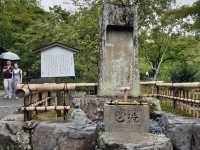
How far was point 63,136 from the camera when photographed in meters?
6.81

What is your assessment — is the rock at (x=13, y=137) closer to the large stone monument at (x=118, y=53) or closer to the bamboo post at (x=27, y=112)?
the bamboo post at (x=27, y=112)

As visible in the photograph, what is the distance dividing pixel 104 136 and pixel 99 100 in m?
2.27

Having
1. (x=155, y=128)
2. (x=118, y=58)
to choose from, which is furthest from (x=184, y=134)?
(x=118, y=58)

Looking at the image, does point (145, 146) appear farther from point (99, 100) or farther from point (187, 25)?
point (187, 25)

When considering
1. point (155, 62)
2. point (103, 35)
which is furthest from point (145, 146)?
point (155, 62)

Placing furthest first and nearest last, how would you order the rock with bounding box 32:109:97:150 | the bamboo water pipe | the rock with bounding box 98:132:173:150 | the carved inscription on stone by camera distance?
the bamboo water pipe
the rock with bounding box 32:109:97:150
the carved inscription on stone
the rock with bounding box 98:132:173:150

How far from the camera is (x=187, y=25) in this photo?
2336 centimetres

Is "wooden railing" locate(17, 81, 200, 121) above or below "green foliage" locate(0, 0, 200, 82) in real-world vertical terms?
below

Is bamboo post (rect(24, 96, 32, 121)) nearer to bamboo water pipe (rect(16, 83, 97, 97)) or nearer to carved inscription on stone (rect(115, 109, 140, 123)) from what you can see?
bamboo water pipe (rect(16, 83, 97, 97))

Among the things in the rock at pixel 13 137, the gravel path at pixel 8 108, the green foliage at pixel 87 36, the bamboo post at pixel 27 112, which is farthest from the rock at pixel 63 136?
the green foliage at pixel 87 36

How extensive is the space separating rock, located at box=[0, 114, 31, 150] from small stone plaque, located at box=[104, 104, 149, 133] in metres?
1.69

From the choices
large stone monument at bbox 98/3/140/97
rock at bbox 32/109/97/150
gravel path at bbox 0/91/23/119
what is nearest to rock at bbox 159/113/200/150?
rock at bbox 32/109/97/150

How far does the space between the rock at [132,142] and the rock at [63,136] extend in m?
0.58

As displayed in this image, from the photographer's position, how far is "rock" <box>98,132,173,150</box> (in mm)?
5562
